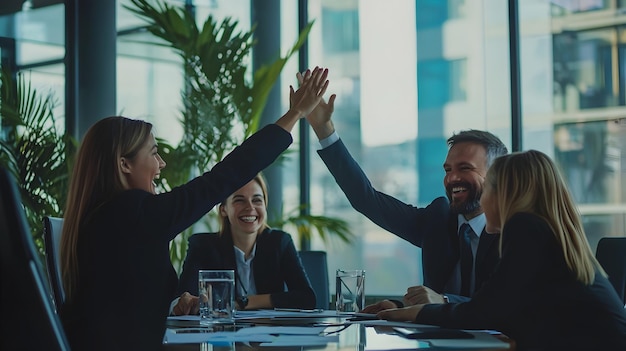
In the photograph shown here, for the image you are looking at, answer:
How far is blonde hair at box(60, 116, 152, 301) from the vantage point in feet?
6.86

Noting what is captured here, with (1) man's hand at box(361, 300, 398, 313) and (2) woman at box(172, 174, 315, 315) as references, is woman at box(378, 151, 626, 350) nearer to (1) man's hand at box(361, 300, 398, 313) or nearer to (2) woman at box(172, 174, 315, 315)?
(1) man's hand at box(361, 300, 398, 313)

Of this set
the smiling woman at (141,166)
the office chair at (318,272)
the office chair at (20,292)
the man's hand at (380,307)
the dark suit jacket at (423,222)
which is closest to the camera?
the office chair at (20,292)

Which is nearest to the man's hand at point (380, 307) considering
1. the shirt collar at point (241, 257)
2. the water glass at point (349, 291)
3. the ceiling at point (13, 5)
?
the water glass at point (349, 291)

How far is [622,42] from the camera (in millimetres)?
5145

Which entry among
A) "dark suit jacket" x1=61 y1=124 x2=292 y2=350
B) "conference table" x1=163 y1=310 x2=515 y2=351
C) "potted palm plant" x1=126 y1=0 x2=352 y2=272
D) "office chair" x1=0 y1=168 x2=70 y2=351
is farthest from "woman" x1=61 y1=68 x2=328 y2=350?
"potted palm plant" x1=126 y1=0 x2=352 y2=272

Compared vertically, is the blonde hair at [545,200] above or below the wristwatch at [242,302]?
above

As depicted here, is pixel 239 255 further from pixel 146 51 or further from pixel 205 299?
pixel 146 51

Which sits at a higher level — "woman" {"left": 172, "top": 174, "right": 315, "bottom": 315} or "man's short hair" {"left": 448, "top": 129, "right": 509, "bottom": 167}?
"man's short hair" {"left": 448, "top": 129, "right": 509, "bottom": 167}

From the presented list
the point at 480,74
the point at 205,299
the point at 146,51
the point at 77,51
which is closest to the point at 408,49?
the point at 480,74

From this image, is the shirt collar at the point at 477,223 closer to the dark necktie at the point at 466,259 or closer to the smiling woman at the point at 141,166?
the dark necktie at the point at 466,259

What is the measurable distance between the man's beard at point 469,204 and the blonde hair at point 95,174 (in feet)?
4.91

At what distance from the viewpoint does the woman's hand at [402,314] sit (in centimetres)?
237

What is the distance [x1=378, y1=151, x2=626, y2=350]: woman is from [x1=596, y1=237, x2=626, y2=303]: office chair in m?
1.23

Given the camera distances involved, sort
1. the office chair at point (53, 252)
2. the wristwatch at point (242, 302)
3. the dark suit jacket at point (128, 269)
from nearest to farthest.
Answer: the dark suit jacket at point (128, 269) < the office chair at point (53, 252) < the wristwatch at point (242, 302)
